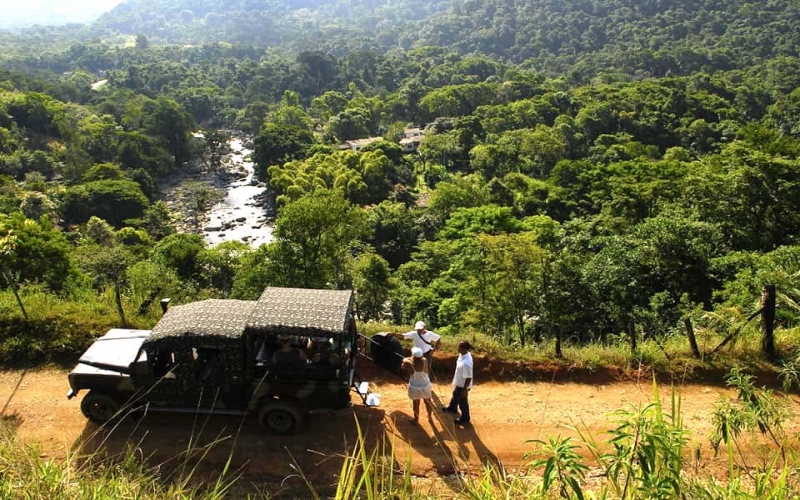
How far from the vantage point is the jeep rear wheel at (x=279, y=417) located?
7.06 metres

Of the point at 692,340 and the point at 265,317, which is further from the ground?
the point at 265,317

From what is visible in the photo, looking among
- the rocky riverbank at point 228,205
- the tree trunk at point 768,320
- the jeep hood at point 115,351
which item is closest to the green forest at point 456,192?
the tree trunk at point 768,320

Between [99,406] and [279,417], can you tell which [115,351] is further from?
[279,417]

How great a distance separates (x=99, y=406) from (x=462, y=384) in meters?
5.06

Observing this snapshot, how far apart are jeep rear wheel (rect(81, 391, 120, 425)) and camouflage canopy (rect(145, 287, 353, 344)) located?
1098 mm

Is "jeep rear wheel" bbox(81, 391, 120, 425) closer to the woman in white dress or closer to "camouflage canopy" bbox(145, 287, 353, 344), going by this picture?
"camouflage canopy" bbox(145, 287, 353, 344)

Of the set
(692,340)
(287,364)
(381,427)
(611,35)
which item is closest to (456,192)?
(692,340)

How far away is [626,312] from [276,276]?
11.0 metres

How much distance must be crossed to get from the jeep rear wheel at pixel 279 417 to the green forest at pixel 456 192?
424cm

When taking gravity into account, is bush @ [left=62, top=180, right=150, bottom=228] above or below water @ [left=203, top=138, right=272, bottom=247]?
above

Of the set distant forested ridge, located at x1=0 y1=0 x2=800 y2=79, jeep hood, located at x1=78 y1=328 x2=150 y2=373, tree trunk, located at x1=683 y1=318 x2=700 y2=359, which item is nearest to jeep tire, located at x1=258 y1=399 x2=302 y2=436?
jeep hood, located at x1=78 y1=328 x2=150 y2=373

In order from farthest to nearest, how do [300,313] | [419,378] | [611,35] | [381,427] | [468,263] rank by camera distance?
1. [611,35]
2. [468,263]
3. [381,427]
4. [419,378]
5. [300,313]

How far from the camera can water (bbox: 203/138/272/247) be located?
45094 millimetres

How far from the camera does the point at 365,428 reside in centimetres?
755
